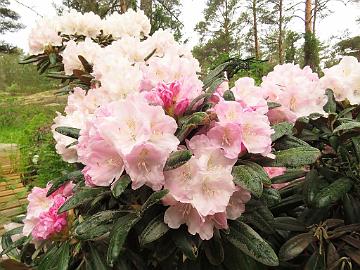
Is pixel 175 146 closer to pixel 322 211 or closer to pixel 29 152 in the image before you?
pixel 322 211

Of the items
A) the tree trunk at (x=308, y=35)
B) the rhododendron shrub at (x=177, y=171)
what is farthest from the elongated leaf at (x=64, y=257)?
the tree trunk at (x=308, y=35)

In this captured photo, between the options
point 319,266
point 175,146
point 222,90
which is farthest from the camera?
point 222,90

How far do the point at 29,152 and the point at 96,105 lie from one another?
2688mm

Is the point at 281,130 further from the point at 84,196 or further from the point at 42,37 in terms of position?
the point at 42,37

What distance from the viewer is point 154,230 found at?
655mm

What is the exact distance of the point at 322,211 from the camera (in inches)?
33.7

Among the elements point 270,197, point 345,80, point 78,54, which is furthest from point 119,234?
point 78,54

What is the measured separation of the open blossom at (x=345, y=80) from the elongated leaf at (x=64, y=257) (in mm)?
719

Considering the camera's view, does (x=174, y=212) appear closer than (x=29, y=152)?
Yes

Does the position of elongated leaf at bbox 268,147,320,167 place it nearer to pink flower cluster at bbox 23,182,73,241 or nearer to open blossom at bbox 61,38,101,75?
pink flower cluster at bbox 23,182,73,241

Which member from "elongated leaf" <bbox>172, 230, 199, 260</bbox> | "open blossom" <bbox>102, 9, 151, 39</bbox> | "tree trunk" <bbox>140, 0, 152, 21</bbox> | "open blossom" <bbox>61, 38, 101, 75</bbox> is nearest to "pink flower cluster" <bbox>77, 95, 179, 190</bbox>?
"elongated leaf" <bbox>172, 230, 199, 260</bbox>

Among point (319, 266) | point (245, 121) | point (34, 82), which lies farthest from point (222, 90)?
point (34, 82)

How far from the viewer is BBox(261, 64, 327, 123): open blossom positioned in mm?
898

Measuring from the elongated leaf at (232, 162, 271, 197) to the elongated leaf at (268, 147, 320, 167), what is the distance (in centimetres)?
5
